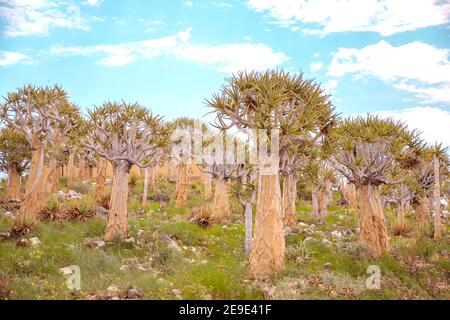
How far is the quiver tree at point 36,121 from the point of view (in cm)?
1503

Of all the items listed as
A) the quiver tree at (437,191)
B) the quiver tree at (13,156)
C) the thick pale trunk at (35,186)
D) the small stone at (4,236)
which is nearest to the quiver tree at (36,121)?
the thick pale trunk at (35,186)

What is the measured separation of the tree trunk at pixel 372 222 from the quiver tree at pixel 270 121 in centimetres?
411

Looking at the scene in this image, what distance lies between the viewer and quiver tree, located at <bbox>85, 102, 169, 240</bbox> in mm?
13312

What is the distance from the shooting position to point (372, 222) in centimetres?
1348

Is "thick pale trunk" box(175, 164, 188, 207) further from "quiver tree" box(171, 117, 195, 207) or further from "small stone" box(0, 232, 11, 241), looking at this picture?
"small stone" box(0, 232, 11, 241)

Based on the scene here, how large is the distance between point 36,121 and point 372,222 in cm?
1470

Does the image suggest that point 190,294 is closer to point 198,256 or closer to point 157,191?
point 198,256

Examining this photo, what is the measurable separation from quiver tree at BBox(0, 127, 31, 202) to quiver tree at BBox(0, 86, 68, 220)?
229 inches

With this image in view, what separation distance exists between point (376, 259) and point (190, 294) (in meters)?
7.58

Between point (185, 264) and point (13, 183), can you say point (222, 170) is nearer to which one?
point (185, 264)

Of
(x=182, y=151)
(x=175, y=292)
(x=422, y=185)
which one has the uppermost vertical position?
(x=182, y=151)

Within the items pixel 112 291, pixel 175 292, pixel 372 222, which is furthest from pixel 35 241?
pixel 372 222

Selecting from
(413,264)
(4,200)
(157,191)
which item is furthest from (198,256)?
(157,191)

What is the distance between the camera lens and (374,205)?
13617mm
